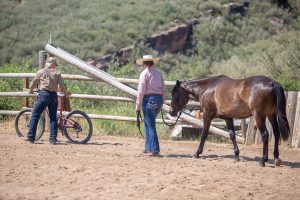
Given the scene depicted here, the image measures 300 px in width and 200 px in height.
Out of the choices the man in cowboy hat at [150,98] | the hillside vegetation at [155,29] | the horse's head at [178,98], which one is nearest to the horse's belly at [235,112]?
the horse's head at [178,98]

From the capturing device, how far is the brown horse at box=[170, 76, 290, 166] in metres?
9.15

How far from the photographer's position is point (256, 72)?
22.0 metres

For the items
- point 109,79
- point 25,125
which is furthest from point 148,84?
point 25,125

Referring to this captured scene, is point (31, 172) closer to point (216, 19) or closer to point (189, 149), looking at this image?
point (189, 149)

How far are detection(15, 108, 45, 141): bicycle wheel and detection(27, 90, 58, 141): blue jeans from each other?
0.46 metres

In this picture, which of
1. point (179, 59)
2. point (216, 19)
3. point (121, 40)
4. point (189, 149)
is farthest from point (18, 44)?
point (189, 149)

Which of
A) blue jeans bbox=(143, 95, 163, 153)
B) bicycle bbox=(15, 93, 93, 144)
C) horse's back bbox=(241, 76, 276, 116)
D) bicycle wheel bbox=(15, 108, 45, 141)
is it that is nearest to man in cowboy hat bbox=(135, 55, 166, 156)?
blue jeans bbox=(143, 95, 163, 153)

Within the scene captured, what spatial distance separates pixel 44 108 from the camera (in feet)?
35.9

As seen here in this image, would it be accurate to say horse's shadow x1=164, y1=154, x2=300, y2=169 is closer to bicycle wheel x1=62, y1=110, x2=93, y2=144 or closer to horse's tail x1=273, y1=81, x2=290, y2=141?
horse's tail x1=273, y1=81, x2=290, y2=141

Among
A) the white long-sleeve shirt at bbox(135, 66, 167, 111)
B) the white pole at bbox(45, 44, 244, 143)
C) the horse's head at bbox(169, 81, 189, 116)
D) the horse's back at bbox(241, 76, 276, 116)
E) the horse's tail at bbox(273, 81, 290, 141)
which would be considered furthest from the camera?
the white pole at bbox(45, 44, 244, 143)

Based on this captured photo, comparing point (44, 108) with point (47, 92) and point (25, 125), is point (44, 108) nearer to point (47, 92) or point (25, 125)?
point (47, 92)

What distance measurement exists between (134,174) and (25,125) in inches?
191

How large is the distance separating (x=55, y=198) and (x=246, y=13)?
3323 centimetres

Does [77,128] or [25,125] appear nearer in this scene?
[77,128]
